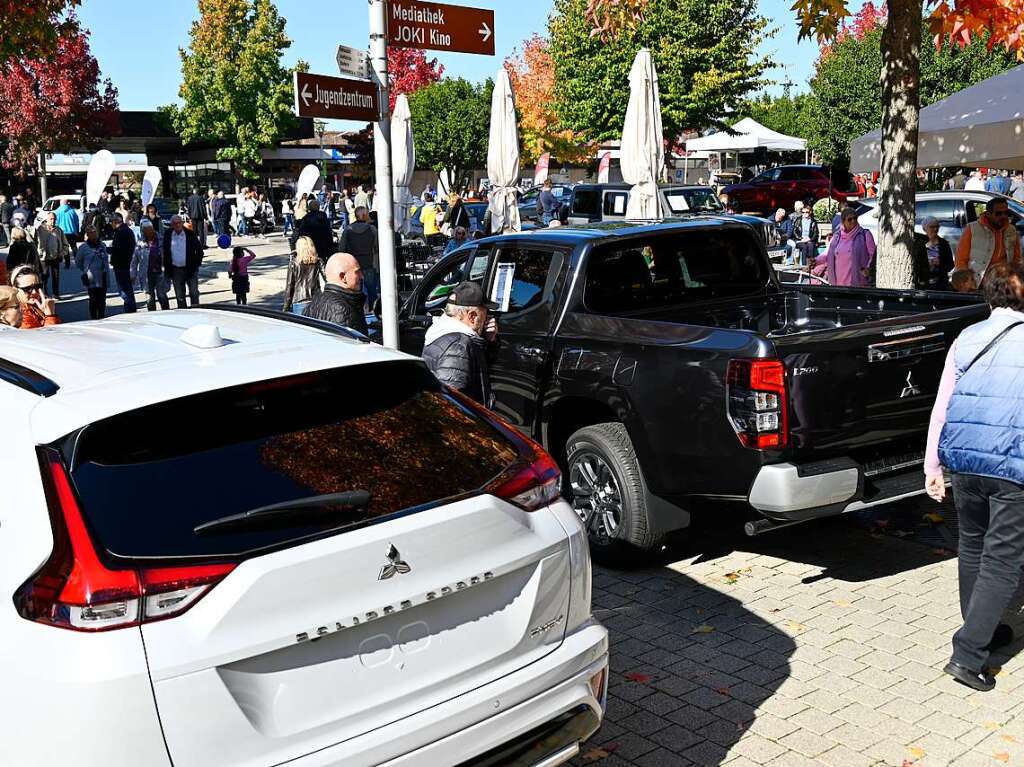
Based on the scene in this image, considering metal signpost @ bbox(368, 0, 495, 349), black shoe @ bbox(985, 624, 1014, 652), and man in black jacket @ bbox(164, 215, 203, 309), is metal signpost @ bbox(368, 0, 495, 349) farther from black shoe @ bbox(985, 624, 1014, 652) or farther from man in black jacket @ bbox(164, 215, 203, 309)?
man in black jacket @ bbox(164, 215, 203, 309)

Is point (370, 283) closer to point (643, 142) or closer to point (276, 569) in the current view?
point (643, 142)

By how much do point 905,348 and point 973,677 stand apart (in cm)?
170

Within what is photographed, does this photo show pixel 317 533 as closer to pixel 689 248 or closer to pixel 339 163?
pixel 689 248

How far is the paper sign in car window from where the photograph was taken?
7094 millimetres

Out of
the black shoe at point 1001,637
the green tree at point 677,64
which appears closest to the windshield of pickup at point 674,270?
the black shoe at point 1001,637

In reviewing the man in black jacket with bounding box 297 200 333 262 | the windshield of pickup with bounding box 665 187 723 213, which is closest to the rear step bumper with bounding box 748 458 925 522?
the man in black jacket with bounding box 297 200 333 262

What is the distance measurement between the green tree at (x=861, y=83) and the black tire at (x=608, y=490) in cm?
3614

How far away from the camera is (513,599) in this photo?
10.5 feet

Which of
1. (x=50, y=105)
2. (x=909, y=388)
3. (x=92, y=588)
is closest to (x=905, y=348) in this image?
(x=909, y=388)

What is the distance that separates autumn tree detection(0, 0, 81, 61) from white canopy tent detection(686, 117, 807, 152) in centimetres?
2718

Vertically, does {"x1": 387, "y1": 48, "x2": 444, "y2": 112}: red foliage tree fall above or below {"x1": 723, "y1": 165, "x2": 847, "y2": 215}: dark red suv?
above

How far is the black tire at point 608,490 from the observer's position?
5918mm

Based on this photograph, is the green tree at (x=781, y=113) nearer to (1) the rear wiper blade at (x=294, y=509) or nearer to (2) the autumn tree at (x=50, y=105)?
(2) the autumn tree at (x=50, y=105)

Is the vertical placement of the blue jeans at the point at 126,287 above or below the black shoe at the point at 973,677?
above
